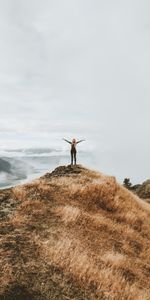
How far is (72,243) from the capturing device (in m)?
12.5

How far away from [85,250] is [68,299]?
10.8 feet

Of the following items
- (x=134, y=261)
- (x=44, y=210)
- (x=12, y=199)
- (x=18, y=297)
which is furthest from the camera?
(x=12, y=199)

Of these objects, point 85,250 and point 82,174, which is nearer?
point 85,250

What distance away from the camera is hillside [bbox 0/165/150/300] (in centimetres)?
955

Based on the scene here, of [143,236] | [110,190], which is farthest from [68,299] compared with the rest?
[110,190]

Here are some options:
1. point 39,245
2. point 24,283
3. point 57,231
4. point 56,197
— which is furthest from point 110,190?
point 24,283

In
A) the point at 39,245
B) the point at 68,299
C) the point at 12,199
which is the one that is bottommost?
the point at 68,299

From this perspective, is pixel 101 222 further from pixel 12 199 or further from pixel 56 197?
pixel 12 199

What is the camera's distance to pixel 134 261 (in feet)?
42.8

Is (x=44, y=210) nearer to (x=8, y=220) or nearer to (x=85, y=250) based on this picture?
(x=8, y=220)

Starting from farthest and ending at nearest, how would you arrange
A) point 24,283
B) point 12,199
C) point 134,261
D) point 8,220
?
point 12,199 < point 8,220 < point 134,261 < point 24,283

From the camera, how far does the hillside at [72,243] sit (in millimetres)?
9547

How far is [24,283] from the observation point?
9.29m

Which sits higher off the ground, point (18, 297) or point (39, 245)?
point (39, 245)
